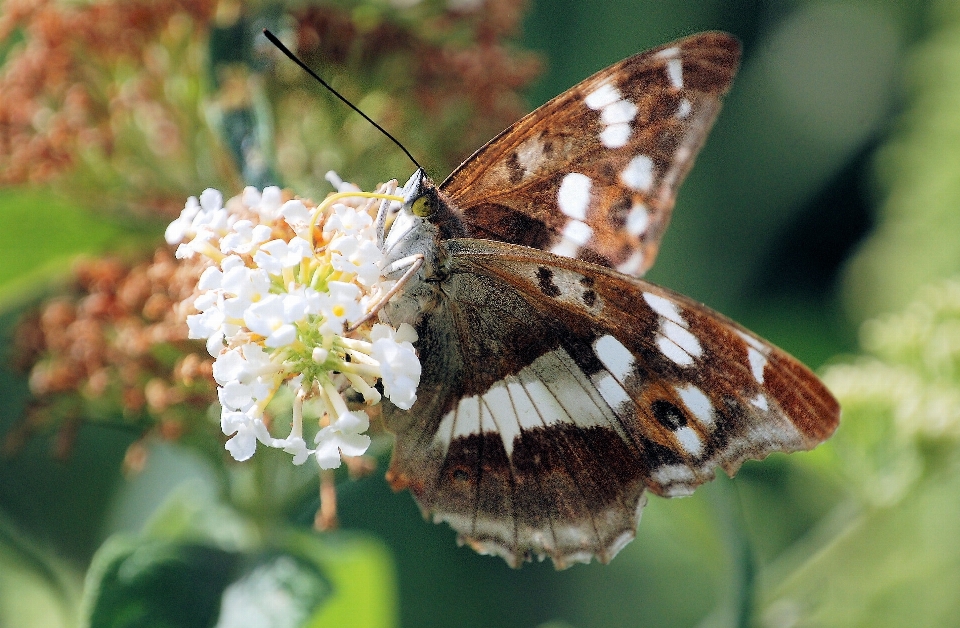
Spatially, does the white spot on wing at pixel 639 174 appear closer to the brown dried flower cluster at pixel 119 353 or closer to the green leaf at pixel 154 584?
the brown dried flower cluster at pixel 119 353

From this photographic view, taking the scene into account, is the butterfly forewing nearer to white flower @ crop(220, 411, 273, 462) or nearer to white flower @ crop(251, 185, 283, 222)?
white flower @ crop(251, 185, 283, 222)

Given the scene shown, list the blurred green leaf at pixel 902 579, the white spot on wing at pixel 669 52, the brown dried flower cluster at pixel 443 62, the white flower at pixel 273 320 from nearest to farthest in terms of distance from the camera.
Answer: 1. the white flower at pixel 273 320
2. the white spot on wing at pixel 669 52
3. the brown dried flower cluster at pixel 443 62
4. the blurred green leaf at pixel 902 579

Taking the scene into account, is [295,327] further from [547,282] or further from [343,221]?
[547,282]

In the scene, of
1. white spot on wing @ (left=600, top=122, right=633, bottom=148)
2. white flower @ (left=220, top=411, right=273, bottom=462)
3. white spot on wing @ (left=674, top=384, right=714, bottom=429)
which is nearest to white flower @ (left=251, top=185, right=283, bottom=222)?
white flower @ (left=220, top=411, right=273, bottom=462)

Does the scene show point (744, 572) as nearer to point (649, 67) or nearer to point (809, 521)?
point (649, 67)

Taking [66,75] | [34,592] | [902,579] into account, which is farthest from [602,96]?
[34,592]

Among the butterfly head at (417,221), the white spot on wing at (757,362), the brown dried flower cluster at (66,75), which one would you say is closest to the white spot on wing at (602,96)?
the butterfly head at (417,221)

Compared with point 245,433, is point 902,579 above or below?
below
